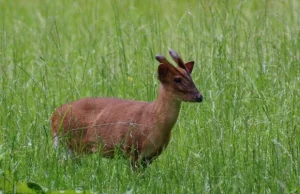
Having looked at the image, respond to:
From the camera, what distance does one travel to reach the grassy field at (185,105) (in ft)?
22.6

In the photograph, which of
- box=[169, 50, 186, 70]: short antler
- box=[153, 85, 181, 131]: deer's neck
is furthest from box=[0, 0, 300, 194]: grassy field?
box=[169, 50, 186, 70]: short antler

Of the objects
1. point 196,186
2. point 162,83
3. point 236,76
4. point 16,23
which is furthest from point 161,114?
point 16,23

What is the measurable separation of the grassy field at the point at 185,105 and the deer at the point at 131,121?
0.11 meters

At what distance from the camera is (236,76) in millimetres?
9039

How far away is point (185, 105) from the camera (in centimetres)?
871

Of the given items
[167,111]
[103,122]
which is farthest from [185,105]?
[167,111]

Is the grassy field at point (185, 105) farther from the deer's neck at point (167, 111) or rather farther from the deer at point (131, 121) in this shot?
the deer's neck at point (167, 111)

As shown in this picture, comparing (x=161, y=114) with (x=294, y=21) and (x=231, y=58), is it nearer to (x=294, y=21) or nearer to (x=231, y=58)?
(x=231, y=58)

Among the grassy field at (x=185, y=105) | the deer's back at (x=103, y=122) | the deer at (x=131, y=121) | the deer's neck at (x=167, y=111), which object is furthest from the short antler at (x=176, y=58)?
the grassy field at (x=185, y=105)

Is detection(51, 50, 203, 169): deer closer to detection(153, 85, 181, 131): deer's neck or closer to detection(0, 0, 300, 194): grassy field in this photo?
detection(153, 85, 181, 131): deer's neck

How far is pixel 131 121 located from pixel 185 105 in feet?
4.31

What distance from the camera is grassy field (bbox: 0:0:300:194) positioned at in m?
6.88

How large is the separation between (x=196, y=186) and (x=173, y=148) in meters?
0.88

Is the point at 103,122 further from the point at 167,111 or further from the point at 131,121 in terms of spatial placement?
the point at 167,111
